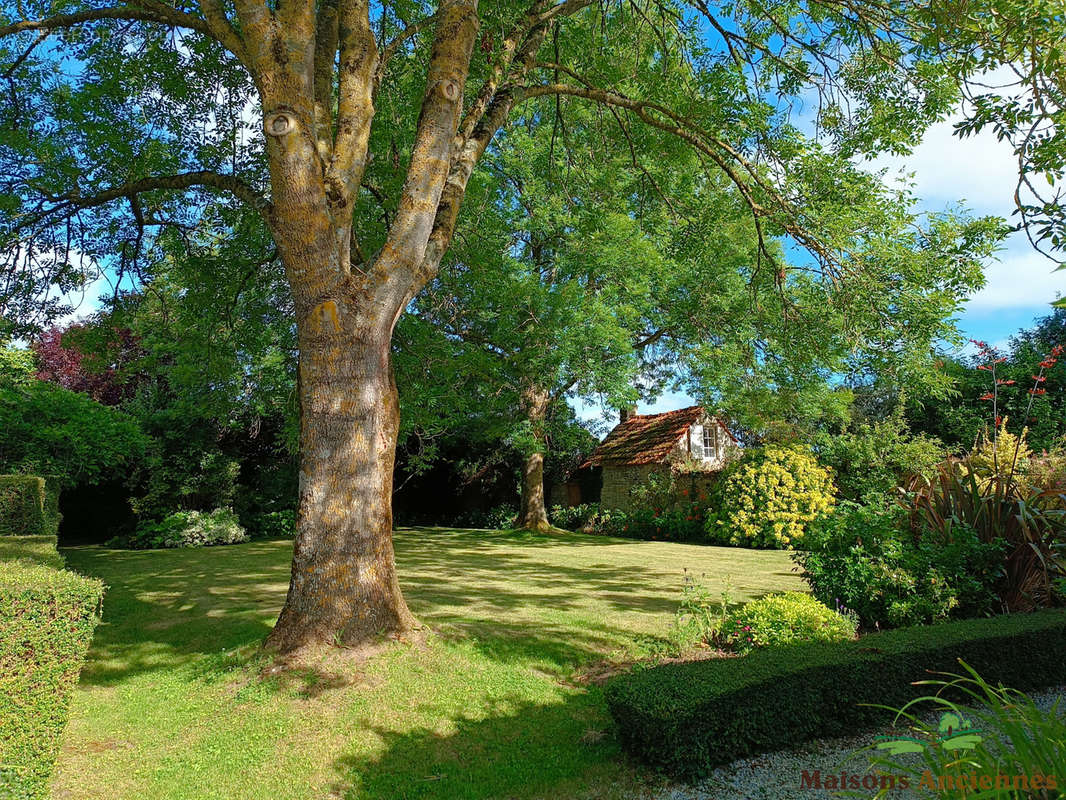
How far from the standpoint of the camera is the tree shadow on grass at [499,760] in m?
3.87

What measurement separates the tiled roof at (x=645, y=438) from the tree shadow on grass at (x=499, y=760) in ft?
54.2

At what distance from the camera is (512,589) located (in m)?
9.61

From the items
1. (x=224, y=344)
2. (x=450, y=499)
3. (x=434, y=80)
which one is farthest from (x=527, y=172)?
(x=450, y=499)

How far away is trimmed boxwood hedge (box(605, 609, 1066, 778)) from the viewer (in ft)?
12.8

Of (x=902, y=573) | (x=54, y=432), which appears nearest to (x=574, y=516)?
(x=54, y=432)

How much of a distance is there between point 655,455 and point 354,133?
1664cm

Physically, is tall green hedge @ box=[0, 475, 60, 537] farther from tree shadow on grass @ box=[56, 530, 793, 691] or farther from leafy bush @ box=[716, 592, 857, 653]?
leafy bush @ box=[716, 592, 857, 653]

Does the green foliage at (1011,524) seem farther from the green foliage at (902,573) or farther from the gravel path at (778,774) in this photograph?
the gravel path at (778,774)

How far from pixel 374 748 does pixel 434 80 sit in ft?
19.2

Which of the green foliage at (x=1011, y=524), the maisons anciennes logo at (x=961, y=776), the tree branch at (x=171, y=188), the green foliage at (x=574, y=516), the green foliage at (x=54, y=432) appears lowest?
the green foliage at (x=574, y=516)

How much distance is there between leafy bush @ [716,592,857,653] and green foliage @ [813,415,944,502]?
12.1 metres

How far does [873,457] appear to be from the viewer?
17141 millimetres

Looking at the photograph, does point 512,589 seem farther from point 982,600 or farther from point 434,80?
point 434,80

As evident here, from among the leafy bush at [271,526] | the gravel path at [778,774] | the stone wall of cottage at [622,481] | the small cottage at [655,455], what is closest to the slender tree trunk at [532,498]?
the stone wall of cottage at [622,481]
